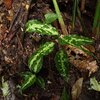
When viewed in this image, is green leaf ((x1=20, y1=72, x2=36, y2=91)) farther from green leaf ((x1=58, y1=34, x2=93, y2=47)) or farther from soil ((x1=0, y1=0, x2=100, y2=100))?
green leaf ((x1=58, y1=34, x2=93, y2=47))

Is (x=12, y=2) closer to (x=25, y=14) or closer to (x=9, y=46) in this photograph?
(x=25, y=14)

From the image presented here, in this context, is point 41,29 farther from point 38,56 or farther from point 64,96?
point 64,96

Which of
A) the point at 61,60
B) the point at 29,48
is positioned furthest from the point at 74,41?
the point at 29,48

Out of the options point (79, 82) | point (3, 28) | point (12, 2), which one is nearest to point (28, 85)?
point (79, 82)

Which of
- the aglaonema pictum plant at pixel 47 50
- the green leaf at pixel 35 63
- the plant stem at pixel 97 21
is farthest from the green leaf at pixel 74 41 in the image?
the plant stem at pixel 97 21

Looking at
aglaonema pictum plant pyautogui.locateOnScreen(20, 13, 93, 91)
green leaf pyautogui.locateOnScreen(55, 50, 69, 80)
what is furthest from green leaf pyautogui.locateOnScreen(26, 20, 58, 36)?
green leaf pyautogui.locateOnScreen(55, 50, 69, 80)

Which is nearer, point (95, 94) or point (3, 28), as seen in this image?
point (95, 94)

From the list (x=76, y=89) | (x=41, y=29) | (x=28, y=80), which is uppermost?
(x=41, y=29)
